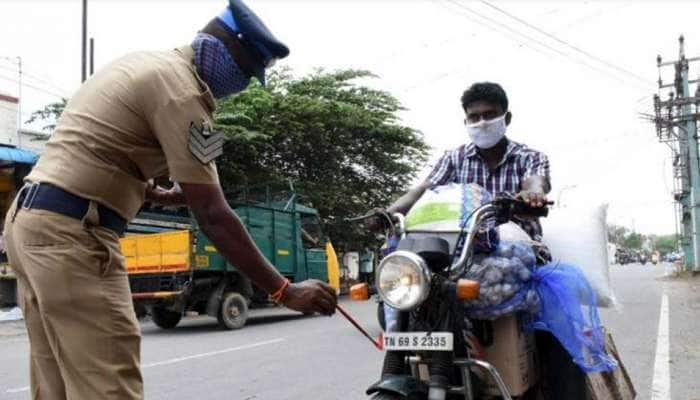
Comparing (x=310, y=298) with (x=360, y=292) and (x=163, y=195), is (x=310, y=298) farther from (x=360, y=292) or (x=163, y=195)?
(x=163, y=195)

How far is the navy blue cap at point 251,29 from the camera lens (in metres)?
2.17

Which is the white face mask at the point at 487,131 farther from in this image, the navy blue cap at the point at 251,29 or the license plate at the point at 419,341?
the navy blue cap at the point at 251,29

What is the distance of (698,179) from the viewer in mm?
29594

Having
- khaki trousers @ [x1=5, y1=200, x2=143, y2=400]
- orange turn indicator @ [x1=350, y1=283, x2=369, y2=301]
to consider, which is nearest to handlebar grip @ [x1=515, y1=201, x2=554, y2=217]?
orange turn indicator @ [x1=350, y1=283, x2=369, y2=301]

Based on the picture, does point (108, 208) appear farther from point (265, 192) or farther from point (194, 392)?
point (265, 192)

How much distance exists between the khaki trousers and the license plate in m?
0.91

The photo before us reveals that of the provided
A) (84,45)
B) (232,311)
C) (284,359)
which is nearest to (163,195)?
(284,359)

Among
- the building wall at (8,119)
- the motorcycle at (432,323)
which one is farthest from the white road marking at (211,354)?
the building wall at (8,119)

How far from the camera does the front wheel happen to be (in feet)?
38.5

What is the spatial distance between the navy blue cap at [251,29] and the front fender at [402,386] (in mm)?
1224

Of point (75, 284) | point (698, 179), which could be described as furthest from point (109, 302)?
point (698, 179)

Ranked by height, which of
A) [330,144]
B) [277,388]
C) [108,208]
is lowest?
[277,388]

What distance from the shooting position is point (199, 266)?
11.4m

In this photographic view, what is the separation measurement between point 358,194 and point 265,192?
4.41 metres
